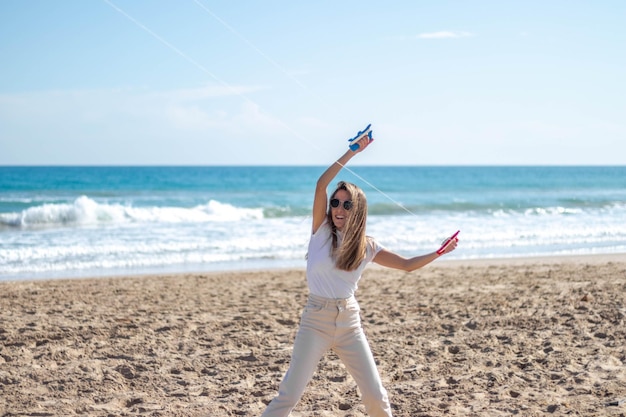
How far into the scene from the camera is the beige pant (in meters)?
3.63

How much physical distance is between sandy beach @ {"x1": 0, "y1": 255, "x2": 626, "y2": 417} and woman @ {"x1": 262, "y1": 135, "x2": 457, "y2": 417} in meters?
1.37

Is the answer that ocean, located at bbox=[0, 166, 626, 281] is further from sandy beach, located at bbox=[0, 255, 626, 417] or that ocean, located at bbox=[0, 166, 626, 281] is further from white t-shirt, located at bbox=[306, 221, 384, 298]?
white t-shirt, located at bbox=[306, 221, 384, 298]

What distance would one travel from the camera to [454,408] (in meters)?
4.99

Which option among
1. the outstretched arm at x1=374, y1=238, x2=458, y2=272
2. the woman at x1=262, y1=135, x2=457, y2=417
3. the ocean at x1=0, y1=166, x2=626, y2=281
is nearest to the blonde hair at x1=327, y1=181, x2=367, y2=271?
the woman at x1=262, y1=135, x2=457, y2=417

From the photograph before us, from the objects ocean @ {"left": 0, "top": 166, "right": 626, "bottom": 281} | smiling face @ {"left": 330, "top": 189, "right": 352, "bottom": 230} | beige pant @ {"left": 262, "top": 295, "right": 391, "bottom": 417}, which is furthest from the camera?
ocean @ {"left": 0, "top": 166, "right": 626, "bottom": 281}

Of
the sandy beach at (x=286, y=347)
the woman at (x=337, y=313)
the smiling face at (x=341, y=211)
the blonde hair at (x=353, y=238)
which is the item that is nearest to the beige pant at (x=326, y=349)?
the woman at (x=337, y=313)

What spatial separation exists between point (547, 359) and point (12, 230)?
1796 centimetres

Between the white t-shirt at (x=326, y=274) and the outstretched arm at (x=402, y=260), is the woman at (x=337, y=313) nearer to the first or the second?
the white t-shirt at (x=326, y=274)

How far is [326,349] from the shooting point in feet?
12.1

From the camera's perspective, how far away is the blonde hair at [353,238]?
3.68m

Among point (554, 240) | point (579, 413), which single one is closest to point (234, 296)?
point (579, 413)

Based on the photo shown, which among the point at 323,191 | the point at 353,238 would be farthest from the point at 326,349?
the point at 323,191

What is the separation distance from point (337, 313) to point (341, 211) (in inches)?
21.1

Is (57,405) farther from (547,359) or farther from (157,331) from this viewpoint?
(547,359)
